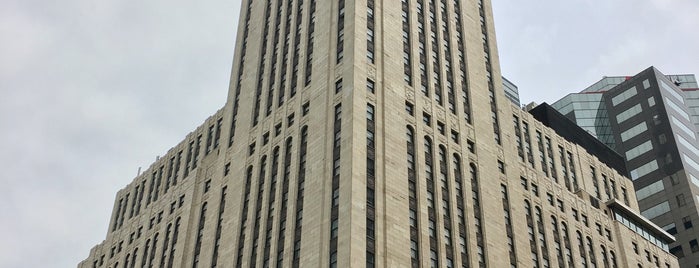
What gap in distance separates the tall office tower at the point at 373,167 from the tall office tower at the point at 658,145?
39.3 ft

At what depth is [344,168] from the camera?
65.8 metres

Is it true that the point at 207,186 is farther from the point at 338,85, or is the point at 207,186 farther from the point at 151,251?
the point at 338,85

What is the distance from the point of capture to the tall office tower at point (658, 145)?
113750 millimetres

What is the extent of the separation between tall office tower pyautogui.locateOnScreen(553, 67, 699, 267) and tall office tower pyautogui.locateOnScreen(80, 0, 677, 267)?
1198 cm

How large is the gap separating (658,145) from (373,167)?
73134 millimetres

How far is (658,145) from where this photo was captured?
12375 centimetres

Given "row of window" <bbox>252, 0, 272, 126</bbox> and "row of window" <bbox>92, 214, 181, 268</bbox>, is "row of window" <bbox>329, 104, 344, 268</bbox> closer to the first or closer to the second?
"row of window" <bbox>252, 0, 272, 126</bbox>

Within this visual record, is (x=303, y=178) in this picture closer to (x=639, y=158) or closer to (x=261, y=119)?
(x=261, y=119)

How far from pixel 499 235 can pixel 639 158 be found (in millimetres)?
60501

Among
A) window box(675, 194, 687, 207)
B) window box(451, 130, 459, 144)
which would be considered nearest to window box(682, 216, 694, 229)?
window box(675, 194, 687, 207)

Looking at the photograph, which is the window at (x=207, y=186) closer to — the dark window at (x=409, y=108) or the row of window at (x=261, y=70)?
the row of window at (x=261, y=70)

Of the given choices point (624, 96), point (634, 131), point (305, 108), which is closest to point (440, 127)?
point (305, 108)

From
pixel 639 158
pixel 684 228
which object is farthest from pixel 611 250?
pixel 639 158

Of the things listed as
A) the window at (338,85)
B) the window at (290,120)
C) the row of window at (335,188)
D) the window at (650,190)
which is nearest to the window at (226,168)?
the window at (290,120)
